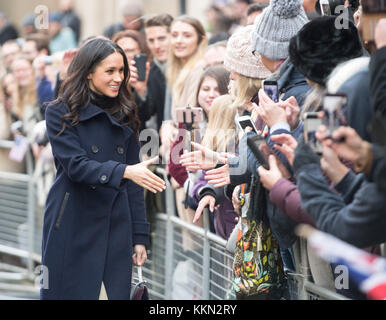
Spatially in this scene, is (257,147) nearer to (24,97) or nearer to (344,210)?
(344,210)

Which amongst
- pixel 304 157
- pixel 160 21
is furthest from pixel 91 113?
pixel 160 21

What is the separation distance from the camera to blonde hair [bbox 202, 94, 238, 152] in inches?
230

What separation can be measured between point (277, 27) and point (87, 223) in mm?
1530

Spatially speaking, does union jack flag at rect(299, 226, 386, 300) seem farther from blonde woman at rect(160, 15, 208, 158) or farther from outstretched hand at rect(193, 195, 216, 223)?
blonde woman at rect(160, 15, 208, 158)

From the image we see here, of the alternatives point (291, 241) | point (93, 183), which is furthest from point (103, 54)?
point (291, 241)

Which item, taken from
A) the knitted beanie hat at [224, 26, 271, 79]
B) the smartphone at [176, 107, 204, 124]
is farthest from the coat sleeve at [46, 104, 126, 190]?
the knitted beanie hat at [224, 26, 271, 79]

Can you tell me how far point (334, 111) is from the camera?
383 cm

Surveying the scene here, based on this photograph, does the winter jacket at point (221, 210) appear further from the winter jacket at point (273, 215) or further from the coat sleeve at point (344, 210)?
the coat sleeve at point (344, 210)

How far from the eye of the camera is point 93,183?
215 inches

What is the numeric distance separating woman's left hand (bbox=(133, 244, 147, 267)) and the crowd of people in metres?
0.01

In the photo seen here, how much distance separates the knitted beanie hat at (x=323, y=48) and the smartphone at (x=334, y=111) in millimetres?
594

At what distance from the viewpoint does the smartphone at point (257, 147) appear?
442cm
